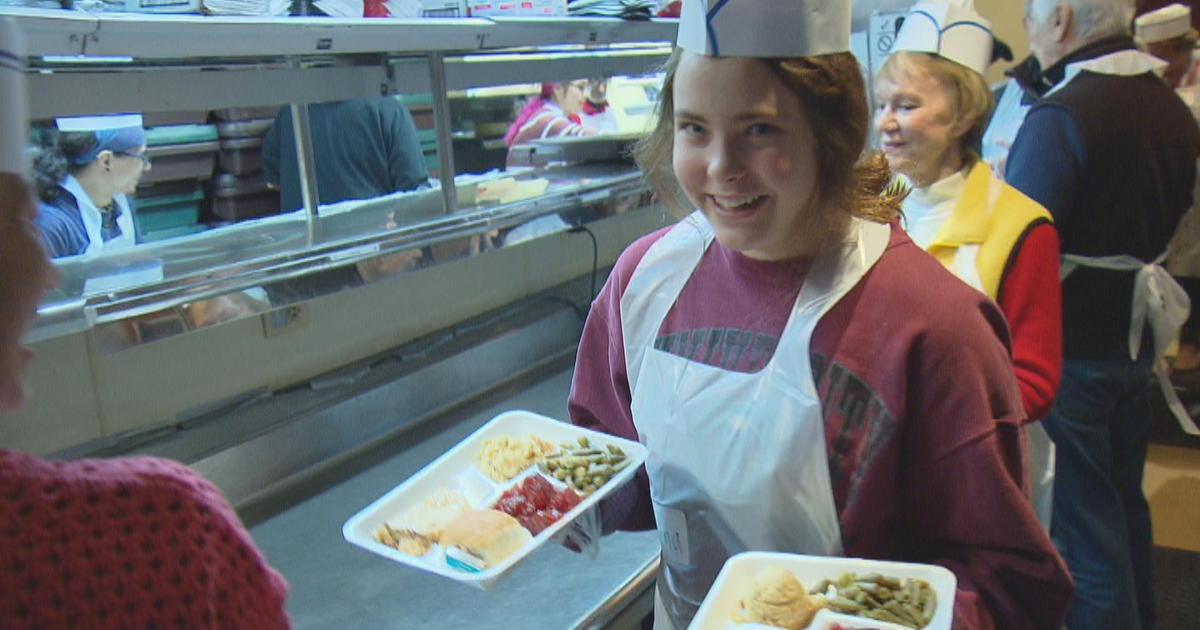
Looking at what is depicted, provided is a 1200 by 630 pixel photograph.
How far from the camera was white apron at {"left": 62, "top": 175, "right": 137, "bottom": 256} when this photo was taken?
1651mm

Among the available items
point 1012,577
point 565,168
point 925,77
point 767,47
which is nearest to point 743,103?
point 767,47

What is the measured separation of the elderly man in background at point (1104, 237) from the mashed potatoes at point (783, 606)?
1571mm

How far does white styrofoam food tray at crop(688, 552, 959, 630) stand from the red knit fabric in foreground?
0.50m

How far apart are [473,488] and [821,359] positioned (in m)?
0.53

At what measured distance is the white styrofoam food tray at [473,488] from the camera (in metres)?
1.03

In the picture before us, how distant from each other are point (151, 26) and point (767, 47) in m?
0.74

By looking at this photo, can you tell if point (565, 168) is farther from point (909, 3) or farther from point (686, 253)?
point (686, 253)

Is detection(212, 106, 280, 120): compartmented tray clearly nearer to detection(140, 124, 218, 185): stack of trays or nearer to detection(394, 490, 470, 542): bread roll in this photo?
detection(140, 124, 218, 185): stack of trays

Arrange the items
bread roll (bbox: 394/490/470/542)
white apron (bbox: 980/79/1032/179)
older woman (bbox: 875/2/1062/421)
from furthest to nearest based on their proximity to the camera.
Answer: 1. white apron (bbox: 980/79/1032/179)
2. older woman (bbox: 875/2/1062/421)
3. bread roll (bbox: 394/490/470/542)

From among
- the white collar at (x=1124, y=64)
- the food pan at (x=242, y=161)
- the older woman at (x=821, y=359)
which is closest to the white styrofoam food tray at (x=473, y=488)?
the older woman at (x=821, y=359)

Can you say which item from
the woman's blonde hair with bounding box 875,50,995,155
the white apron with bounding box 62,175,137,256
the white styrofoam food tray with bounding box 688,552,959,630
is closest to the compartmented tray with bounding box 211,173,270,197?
the white apron with bounding box 62,175,137,256

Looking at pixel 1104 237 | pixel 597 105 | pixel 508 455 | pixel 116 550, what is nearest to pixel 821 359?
pixel 508 455

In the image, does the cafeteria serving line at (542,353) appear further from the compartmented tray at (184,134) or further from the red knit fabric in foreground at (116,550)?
the compartmented tray at (184,134)

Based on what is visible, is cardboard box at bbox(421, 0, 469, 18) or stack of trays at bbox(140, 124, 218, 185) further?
stack of trays at bbox(140, 124, 218, 185)
